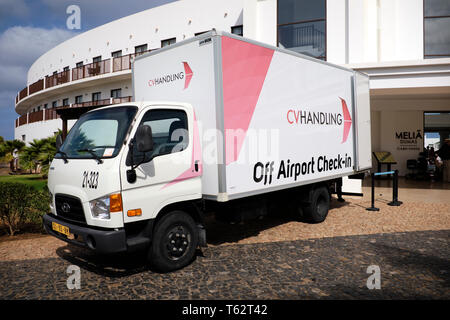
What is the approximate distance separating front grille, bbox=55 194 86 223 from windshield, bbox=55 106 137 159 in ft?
1.81

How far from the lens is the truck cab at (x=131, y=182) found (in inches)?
156

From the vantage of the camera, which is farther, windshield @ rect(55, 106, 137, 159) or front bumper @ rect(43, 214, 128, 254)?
windshield @ rect(55, 106, 137, 159)

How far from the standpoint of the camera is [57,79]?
26.7 metres

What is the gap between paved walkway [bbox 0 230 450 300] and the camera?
12.9ft

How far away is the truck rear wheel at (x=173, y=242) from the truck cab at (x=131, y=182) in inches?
0.5

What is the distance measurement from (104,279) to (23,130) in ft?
104

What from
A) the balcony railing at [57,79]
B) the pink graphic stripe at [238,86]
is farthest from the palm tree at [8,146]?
the pink graphic stripe at [238,86]

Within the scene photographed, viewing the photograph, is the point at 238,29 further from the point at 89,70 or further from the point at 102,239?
the point at 102,239

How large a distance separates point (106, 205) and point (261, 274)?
2176 millimetres

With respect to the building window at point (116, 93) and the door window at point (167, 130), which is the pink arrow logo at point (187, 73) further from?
the building window at point (116, 93)

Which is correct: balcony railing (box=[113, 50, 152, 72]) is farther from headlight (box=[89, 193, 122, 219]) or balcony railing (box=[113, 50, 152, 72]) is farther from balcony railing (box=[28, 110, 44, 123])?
headlight (box=[89, 193, 122, 219])

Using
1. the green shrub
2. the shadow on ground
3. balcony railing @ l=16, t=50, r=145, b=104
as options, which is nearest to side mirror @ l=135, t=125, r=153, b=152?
the shadow on ground

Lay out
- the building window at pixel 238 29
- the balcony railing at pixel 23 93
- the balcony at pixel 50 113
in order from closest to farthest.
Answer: the building window at pixel 238 29 → the balcony at pixel 50 113 → the balcony railing at pixel 23 93
